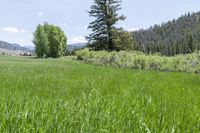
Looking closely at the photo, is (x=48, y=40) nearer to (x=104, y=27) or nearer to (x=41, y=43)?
(x=41, y=43)

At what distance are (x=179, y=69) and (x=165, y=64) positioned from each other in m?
1.49

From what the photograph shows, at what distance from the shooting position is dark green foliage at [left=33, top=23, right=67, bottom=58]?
11638cm

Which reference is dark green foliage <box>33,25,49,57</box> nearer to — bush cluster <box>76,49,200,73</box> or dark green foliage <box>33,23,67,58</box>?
dark green foliage <box>33,23,67,58</box>

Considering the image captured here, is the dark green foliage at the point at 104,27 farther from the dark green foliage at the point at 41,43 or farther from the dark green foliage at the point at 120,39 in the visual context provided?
the dark green foliage at the point at 41,43

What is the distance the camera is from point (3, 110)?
291cm

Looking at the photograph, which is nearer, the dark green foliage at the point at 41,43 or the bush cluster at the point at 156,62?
the bush cluster at the point at 156,62

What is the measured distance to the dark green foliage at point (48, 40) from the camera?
116m

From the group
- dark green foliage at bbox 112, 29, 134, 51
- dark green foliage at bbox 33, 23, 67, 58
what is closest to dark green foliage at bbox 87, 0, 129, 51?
dark green foliage at bbox 112, 29, 134, 51

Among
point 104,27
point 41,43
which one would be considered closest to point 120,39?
point 104,27

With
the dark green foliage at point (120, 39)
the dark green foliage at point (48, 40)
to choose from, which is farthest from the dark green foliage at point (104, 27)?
the dark green foliage at point (48, 40)

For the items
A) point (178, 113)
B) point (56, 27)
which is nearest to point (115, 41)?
point (178, 113)

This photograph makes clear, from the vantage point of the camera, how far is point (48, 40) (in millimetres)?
124312

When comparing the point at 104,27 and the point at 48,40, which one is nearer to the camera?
the point at 104,27

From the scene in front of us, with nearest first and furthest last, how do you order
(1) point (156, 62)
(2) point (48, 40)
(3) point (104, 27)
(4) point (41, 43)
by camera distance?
(1) point (156, 62) → (3) point (104, 27) → (4) point (41, 43) → (2) point (48, 40)
